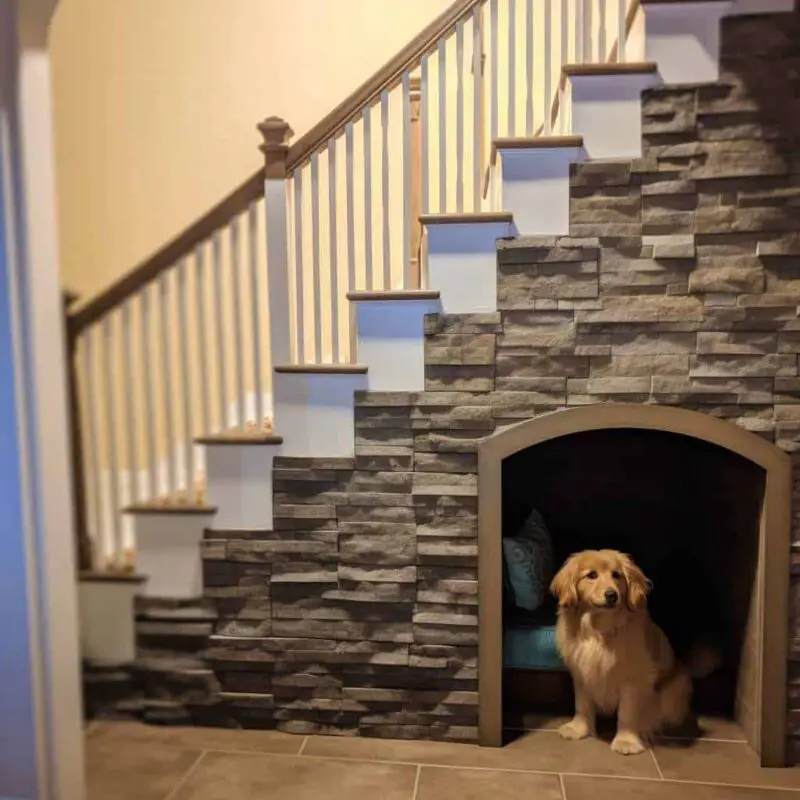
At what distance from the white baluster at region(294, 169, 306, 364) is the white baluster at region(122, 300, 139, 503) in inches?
16.5

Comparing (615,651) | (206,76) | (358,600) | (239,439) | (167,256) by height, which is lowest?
(615,651)

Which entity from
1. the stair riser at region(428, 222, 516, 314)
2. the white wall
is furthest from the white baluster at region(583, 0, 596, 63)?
the white wall

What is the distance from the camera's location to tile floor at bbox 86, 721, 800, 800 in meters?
1.79

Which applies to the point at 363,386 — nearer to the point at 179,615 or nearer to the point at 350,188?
the point at 350,188

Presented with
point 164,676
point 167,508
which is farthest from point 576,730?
point 167,508

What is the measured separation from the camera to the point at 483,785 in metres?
Result: 1.82

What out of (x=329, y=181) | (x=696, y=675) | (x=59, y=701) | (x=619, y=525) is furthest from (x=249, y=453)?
(x=696, y=675)

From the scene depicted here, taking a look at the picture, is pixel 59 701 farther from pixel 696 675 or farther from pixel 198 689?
pixel 696 675

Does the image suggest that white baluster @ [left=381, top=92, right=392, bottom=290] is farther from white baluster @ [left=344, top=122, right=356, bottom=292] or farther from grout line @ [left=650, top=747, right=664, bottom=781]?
grout line @ [left=650, top=747, right=664, bottom=781]

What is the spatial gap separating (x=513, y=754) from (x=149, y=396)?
1302 mm

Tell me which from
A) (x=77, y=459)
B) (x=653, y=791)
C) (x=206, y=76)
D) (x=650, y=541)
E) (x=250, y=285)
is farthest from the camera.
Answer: (x=206, y=76)

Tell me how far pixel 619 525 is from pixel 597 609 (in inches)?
24.0

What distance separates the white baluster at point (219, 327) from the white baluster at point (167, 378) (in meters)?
0.12

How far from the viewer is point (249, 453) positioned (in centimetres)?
200
